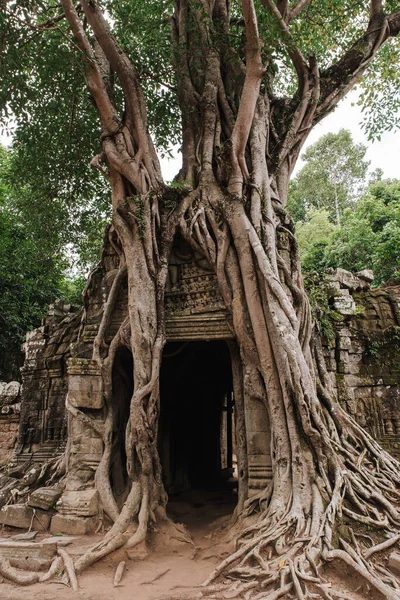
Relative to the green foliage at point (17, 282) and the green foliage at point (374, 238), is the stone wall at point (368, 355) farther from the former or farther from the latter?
the green foliage at point (17, 282)

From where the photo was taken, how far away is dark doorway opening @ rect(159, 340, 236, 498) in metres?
6.77

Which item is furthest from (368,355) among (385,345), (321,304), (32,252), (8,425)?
Result: (32,252)

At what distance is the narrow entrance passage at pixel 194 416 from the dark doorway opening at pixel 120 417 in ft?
3.04

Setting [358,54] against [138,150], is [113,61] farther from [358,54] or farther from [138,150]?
[358,54]

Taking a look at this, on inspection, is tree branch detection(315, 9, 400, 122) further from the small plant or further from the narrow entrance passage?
the narrow entrance passage

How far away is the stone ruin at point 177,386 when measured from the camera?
4.52 meters

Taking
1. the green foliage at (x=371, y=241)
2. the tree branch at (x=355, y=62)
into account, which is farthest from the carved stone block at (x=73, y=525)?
the green foliage at (x=371, y=241)

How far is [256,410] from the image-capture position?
Answer: 457 cm

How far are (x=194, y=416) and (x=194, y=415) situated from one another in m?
0.02

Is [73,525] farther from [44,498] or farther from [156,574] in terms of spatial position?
[156,574]

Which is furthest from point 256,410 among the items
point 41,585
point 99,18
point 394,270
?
point 394,270

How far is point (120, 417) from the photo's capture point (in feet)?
16.5

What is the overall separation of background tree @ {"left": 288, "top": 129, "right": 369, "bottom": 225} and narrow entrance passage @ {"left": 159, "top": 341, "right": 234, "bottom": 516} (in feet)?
47.8

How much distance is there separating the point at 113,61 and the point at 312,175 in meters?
17.8
